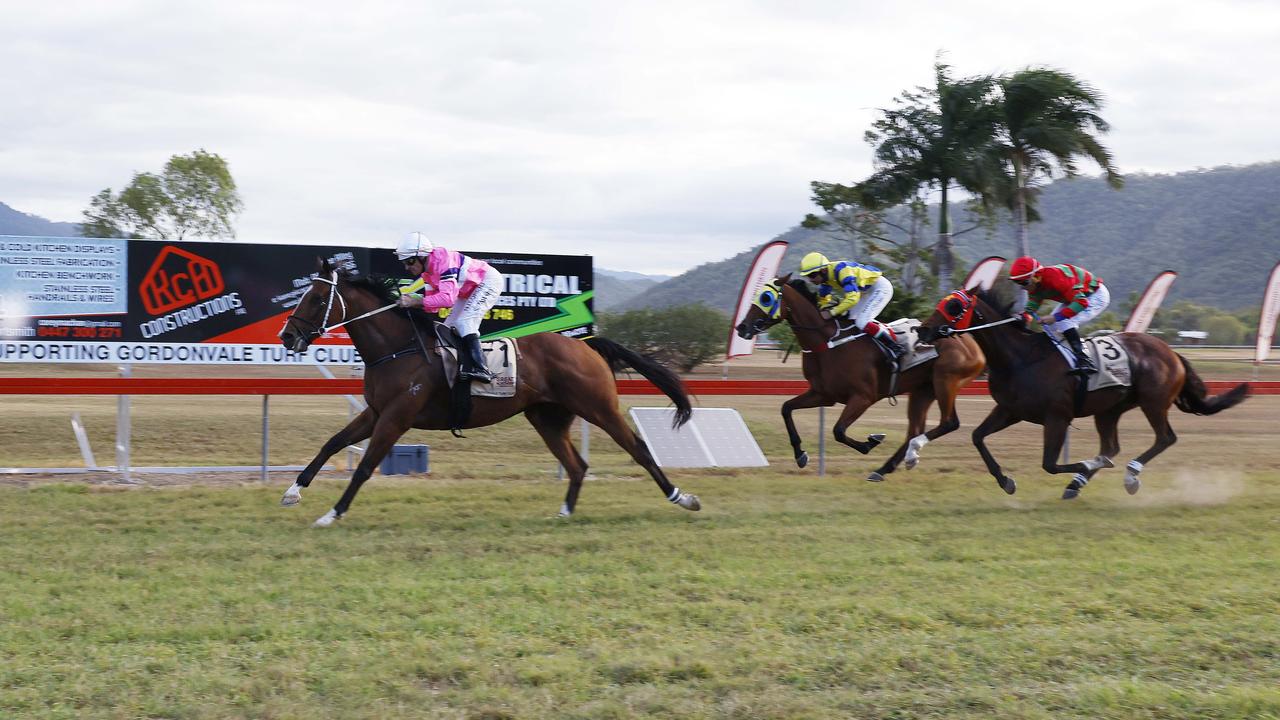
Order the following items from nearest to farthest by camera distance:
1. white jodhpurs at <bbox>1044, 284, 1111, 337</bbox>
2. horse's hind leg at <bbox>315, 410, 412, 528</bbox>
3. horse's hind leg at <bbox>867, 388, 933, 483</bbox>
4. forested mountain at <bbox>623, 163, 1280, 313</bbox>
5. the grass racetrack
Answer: the grass racetrack < horse's hind leg at <bbox>315, 410, 412, 528</bbox> < white jodhpurs at <bbox>1044, 284, 1111, 337</bbox> < horse's hind leg at <bbox>867, 388, 933, 483</bbox> < forested mountain at <bbox>623, 163, 1280, 313</bbox>

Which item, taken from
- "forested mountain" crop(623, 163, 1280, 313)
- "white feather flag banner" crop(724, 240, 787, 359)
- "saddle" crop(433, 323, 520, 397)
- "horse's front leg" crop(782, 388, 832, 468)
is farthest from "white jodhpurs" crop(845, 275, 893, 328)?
"forested mountain" crop(623, 163, 1280, 313)

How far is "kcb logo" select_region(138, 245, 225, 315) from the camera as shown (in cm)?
1089

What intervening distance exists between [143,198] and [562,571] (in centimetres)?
3359

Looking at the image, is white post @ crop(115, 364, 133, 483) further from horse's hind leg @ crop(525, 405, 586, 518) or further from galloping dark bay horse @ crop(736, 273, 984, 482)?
galloping dark bay horse @ crop(736, 273, 984, 482)

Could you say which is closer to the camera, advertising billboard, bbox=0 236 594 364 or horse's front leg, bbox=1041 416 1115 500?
horse's front leg, bbox=1041 416 1115 500

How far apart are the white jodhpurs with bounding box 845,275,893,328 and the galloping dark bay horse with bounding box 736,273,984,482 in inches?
7.7

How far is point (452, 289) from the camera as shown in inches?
328

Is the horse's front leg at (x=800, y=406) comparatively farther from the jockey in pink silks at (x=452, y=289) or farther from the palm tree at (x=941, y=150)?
the palm tree at (x=941, y=150)

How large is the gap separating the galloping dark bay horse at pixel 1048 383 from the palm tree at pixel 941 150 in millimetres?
18193

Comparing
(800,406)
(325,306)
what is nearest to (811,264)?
(800,406)

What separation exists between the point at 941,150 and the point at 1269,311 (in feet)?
42.8

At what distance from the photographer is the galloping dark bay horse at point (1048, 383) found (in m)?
9.77

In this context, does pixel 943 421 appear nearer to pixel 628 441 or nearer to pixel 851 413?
pixel 851 413

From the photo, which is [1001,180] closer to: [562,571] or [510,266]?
[510,266]
